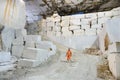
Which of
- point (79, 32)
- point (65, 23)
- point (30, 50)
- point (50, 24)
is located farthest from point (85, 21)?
point (30, 50)

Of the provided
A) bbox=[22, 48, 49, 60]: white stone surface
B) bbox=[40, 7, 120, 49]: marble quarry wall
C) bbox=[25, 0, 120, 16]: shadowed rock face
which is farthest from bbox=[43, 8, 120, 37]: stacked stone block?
bbox=[22, 48, 49, 60]: white stone surface

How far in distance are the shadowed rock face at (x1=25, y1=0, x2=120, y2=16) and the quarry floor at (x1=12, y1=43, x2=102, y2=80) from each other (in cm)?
577

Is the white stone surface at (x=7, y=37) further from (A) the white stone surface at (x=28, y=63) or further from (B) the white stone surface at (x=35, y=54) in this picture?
Result: (A) the white stone surface at (x=28, y=63)

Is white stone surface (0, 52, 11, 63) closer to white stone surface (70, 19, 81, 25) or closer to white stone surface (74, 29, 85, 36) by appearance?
white stone surface (74, 29, 85, 36)

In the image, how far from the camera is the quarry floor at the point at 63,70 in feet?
19.7

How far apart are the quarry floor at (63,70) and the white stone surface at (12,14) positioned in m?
3.13

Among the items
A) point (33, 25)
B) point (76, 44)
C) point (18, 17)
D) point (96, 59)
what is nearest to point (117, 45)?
point (96, 59)

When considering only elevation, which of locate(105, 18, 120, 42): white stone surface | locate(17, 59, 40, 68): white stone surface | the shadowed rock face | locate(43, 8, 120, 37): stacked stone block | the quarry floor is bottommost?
the quarry floor

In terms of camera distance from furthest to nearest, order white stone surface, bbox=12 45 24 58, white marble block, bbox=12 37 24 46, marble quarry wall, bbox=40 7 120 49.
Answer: marble quarry wall, bbox=40 7 120 49 → white marble block, bbox=12 37 24 46 → white stone surface, bbox=12 45 24 58

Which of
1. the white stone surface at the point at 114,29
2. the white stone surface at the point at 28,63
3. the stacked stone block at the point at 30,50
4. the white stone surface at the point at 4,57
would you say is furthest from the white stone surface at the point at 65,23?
the white stone surface at the point at 4,57

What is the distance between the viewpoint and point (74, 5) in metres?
13.1

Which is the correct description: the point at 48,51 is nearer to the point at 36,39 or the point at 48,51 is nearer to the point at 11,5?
the point at 36,39

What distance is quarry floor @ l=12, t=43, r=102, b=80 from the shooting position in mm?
6005

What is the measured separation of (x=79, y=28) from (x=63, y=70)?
5.40 meters
